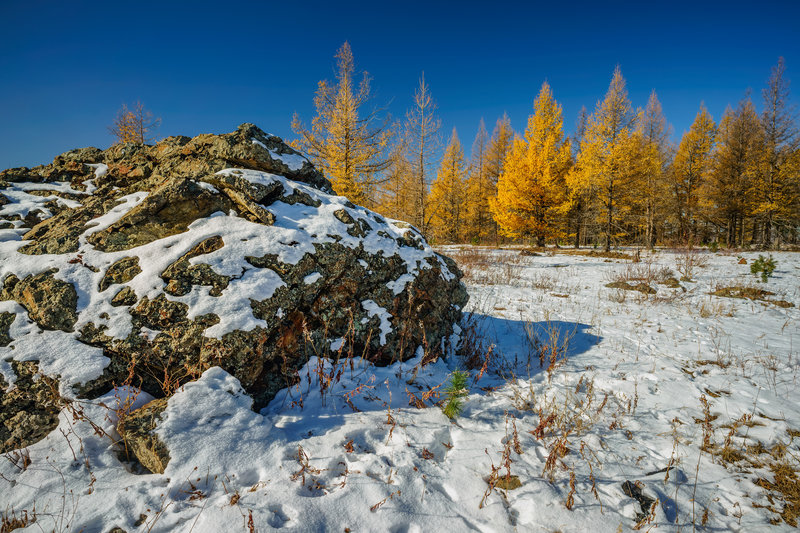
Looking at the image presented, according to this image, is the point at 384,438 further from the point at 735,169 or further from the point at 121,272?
the point at 735,169

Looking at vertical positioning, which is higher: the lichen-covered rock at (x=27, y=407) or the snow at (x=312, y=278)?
the snow at (x=312, y=278)

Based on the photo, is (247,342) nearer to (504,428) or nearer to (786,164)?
(504,428)

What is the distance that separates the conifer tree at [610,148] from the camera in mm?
16766

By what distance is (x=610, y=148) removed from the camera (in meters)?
16.8

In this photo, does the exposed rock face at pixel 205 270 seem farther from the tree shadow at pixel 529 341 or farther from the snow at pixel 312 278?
the tree shadow at pixel 529 341

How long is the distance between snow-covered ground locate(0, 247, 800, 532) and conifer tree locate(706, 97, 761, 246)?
79.4ft

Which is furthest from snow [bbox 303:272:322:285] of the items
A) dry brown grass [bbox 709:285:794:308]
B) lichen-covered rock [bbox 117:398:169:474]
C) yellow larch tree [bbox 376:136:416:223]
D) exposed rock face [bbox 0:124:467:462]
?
yellow larch tree [bbox 376:136:416:223]

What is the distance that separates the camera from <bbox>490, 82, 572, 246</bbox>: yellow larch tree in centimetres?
1767

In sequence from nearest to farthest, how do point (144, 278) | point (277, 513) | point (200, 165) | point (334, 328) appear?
point (277, 513) → point (144, 278) → point (334, 328) → point (200, 165)

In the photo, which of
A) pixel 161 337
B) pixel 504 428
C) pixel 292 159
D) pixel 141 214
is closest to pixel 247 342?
pixel 161 337

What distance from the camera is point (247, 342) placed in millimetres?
2602

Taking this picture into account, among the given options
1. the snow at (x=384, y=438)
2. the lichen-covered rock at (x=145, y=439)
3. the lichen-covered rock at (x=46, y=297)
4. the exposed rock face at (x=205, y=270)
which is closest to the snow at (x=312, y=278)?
the exposed rock face at (x=205, y=270)

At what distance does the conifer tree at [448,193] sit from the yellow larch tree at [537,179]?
237 inches

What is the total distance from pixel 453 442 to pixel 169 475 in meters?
1.94
